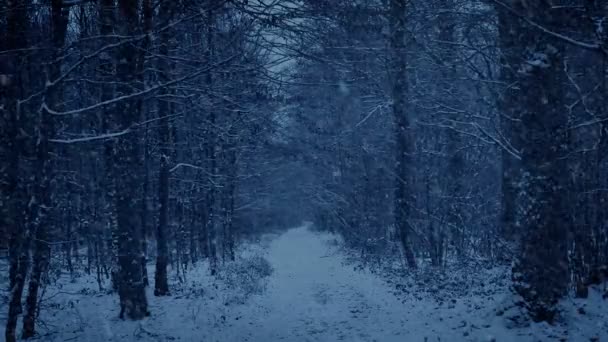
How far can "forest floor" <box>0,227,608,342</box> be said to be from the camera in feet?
22.3

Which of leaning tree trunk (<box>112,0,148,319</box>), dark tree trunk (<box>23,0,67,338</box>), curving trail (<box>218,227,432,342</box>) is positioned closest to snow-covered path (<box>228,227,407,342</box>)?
curving trail (<box>218,227,432,342</box>)

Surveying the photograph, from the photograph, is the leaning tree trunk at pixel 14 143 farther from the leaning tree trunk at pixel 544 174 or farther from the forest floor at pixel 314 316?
the leaning tree trunk at pixel 544 174

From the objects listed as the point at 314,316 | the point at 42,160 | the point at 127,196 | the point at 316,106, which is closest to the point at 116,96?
the point at 127,196

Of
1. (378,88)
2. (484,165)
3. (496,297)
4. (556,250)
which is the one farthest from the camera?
(484,165)

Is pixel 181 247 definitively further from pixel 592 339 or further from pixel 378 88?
pixel 592 339

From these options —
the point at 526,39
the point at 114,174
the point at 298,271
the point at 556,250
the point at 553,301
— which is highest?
the point at 526,39

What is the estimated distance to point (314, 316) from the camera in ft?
31.4

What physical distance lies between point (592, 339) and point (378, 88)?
33.0 ft

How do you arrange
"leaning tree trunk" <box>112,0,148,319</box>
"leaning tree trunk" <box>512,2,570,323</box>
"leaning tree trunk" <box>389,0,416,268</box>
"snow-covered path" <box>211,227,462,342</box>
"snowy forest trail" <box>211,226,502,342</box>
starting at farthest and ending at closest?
"leaning tree trunk" <box>389,0,416,268</box> < "leaning tree trunk" <box>112,0,148,319</box> < "snow-covered path" <box>211,227,462,342</box> < "snowy forest trail" <box>211,226,502,342</box> < "leaning tree trunk" <box>512,2,570,323</box>

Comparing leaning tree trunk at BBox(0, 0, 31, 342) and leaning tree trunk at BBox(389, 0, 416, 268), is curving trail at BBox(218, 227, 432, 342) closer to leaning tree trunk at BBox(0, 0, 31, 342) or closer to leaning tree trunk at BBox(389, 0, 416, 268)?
leaning tree trunk at BBox(389, 0, 416, 268)

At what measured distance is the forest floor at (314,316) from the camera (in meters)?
6.79

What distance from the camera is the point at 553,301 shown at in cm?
648

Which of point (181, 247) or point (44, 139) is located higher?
point (44, 139)

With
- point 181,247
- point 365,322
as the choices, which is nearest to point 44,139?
point 365,322
